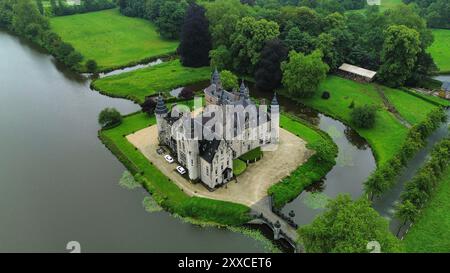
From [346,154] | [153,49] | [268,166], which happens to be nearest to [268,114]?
[268,166]

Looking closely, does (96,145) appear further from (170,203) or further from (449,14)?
(449,14)

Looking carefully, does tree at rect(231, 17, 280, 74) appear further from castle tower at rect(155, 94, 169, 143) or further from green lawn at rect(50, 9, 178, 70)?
castle tower at rect(155, 94, 169, 143)

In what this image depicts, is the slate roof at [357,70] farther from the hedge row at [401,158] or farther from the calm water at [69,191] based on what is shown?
the calm water at [69,191]

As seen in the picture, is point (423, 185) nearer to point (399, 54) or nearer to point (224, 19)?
point (399, 54)

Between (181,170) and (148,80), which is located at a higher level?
(148,80)

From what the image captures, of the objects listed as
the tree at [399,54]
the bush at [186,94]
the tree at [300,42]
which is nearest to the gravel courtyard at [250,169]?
the bush at [186,94]

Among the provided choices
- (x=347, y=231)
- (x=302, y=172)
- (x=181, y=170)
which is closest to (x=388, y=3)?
(x=302, y=172)
